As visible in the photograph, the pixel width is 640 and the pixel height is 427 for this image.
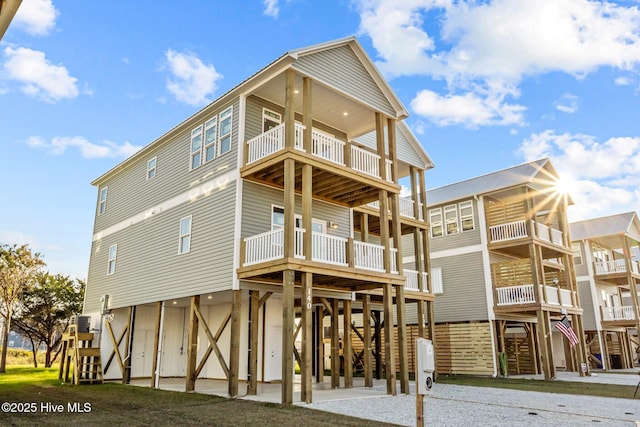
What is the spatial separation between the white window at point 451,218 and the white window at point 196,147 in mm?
14630

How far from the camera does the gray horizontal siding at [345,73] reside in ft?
47.4

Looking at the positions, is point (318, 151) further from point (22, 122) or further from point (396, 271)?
point (22, 122)

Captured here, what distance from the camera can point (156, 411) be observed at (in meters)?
10.7

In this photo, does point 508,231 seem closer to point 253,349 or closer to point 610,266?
point 610,266

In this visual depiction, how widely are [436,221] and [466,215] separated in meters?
1.88

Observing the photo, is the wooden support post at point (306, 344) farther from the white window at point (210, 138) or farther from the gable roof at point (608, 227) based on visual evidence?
the gable roof at point (608, 227)

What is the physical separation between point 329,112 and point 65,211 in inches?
585

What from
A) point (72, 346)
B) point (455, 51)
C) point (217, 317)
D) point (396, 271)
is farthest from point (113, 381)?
point (455, 51)

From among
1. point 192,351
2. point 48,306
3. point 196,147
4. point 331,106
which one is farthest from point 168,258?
point 48,306

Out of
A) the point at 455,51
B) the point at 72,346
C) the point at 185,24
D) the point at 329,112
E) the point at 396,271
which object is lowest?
the point at 72,346

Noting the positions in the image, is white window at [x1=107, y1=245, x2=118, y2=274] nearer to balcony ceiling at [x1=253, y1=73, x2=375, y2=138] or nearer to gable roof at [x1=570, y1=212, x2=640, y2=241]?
balcony ceiling at [x1=253, y1=73, x2=375, y2=138]

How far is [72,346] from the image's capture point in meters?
19.7

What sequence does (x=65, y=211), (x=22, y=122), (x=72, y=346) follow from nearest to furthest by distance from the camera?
(x=22, y=122) < (x=72, y=346) < (x=65, y=211)

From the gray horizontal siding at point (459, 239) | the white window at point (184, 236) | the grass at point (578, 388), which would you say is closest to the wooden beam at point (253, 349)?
the white window at point (184, 236)
